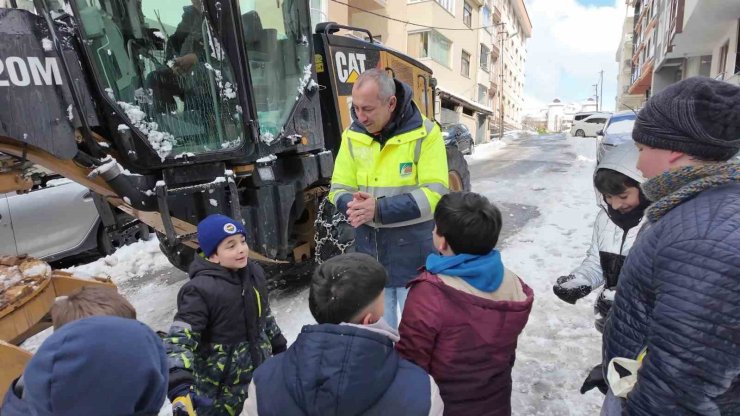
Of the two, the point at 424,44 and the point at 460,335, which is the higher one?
the point at 424,44

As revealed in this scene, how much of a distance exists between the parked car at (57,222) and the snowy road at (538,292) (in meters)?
0.31

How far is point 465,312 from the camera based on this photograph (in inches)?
59.9

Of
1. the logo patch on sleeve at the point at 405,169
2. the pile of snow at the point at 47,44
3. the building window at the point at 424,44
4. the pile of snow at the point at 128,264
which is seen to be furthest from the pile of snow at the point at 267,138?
the building window at the point at 424,44

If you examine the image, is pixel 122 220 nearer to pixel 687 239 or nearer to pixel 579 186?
pixel 687 239

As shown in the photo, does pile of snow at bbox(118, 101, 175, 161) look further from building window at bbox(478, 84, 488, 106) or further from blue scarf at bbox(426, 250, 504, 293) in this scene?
building window at bbox(478, 84, 488, 106)

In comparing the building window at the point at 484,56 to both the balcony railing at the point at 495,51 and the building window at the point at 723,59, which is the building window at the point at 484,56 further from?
the building window at the point at 723,59

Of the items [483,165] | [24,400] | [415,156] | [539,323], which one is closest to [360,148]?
[415,156]

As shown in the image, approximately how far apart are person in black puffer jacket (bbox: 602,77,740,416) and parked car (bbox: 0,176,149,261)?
5.79 m

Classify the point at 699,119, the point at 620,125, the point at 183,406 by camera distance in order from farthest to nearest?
the point at 620,125
the point at 183,406
the point at 699,119

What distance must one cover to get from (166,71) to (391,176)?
196cm

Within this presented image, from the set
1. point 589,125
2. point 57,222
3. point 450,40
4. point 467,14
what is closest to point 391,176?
point 57,222

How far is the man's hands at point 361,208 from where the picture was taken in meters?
2.24

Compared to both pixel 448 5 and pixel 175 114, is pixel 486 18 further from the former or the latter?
pixel 175 114

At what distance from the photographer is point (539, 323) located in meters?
3.70
